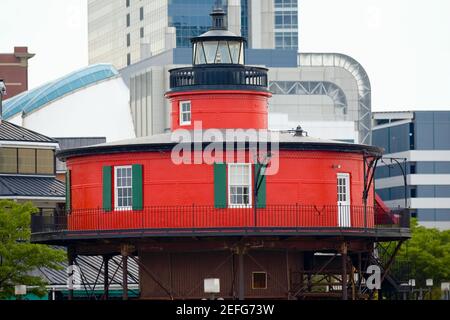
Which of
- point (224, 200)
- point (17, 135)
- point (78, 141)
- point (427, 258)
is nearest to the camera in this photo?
point (224, 200)

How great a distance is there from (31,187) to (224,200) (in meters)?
37.3

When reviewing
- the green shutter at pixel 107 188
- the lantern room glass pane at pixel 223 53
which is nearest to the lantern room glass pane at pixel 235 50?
the lantern room glass pane at pixel 223 53

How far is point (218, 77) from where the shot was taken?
204 ft

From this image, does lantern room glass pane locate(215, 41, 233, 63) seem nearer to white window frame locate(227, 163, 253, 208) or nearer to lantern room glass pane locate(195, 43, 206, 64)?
lantern room glass pane locate(195, 43, 206, 64)

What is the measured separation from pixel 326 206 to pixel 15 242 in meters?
19.3

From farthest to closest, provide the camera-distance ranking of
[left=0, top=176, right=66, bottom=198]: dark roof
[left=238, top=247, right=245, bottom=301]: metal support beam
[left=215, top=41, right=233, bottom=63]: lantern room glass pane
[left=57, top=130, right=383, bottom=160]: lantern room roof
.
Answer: [left=0, top=176, right=66, bottom=198]: dark roof < [left=215, top=41, right=233, bottom=63]: lantern room glass pane < [left=57, top=130, right=383, bottom=160]: lantern room roof < [left=238, top=247, right=245, bottom=301]: metal support beam

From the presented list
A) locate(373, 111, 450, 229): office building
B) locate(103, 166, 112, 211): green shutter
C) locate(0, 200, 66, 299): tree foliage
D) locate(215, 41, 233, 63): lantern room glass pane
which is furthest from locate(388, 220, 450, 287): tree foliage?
locate(373, 111, 450, 229): office building

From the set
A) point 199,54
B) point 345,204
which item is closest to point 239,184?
point 345,204

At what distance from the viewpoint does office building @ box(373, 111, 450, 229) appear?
176 meters

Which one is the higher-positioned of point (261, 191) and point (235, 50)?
point (235, 50)

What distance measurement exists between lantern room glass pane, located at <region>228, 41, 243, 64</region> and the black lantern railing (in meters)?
0.59

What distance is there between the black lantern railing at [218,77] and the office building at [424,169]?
114439mm

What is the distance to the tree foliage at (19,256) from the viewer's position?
69312 mm

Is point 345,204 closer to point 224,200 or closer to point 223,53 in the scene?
point 224,200
